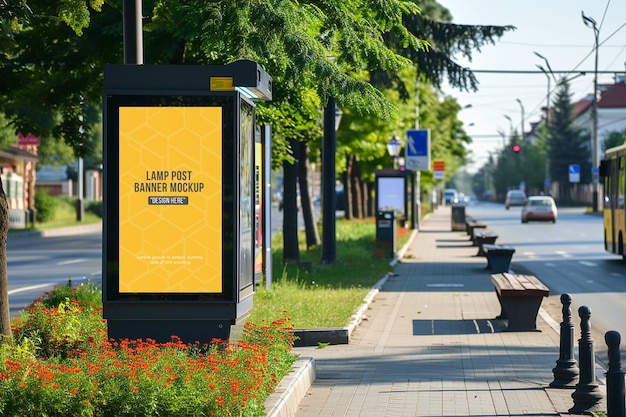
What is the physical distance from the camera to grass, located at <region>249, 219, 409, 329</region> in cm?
1491

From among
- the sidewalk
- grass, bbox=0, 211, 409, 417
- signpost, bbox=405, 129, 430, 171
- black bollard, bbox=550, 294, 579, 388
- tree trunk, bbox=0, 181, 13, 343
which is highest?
signpost, bbox=405, 129, 430, 171

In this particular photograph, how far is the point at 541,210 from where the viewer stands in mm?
65375

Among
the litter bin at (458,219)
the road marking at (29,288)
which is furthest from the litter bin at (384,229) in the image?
the litter bin at (458,219)

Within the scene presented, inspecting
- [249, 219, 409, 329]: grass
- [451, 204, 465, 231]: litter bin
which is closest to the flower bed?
[249, 219, 409, 329]: grass

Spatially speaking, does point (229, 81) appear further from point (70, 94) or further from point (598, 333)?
point (70, 94)

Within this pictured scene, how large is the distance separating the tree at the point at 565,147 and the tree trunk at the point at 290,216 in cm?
9626

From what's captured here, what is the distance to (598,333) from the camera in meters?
15.2

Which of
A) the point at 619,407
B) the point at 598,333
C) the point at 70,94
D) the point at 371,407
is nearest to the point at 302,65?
the point at 371,407

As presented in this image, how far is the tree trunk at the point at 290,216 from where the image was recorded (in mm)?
25906

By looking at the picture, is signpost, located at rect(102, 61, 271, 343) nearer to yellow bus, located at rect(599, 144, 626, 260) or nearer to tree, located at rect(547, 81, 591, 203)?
yellow bus, located at rect(599, 144, 626, 260)

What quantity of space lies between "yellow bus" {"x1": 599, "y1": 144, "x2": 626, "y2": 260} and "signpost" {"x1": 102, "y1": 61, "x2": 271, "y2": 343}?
2007cm

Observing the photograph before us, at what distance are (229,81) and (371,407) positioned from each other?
286 centimetres

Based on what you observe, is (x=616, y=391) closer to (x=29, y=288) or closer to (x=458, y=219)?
(x=29, y=288)

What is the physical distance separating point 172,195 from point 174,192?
3 centimetres
